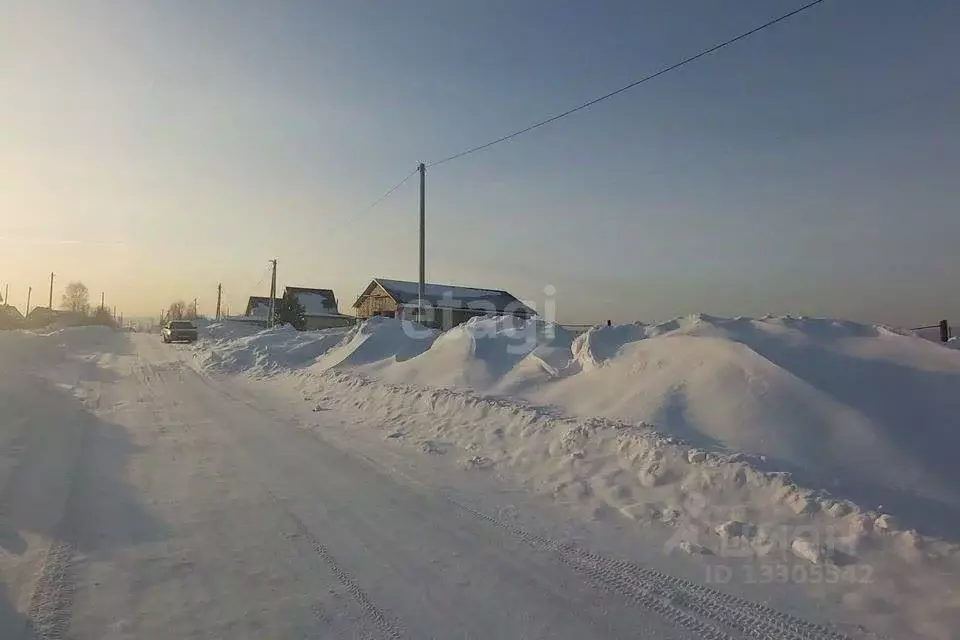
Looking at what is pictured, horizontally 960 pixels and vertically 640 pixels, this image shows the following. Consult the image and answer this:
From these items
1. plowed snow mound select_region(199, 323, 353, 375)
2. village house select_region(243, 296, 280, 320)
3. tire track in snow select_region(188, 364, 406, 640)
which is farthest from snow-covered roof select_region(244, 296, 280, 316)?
tire track in snow select_region(188, 364, 406, 640)

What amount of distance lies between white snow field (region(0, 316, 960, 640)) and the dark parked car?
32539mm

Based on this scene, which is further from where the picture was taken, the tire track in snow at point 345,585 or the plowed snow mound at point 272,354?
the plowed snow mound at point 272,354

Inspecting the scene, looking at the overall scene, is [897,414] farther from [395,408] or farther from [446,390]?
[395,408]

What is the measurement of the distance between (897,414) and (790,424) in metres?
1.07

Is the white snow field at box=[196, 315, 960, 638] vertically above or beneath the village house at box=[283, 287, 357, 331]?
beneath

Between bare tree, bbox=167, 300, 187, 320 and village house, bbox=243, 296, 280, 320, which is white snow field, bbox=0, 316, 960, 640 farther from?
bare tree, bbox=167, 300, 187, 320

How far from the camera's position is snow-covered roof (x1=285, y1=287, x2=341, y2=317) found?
63969 millimetres

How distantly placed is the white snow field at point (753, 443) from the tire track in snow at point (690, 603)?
338 millimetres

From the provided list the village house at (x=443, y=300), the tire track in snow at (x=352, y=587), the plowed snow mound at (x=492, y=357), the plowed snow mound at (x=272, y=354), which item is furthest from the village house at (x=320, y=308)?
the tire track in snow at (x=352, y=587)

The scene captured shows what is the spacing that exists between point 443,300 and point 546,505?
4182cm

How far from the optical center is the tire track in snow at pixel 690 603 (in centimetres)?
366

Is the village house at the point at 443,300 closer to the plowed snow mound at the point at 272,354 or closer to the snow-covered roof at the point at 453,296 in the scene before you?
the snow-covered roof at the point at 453,296

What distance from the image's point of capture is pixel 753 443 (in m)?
6.75

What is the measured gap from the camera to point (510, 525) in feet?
18.2
